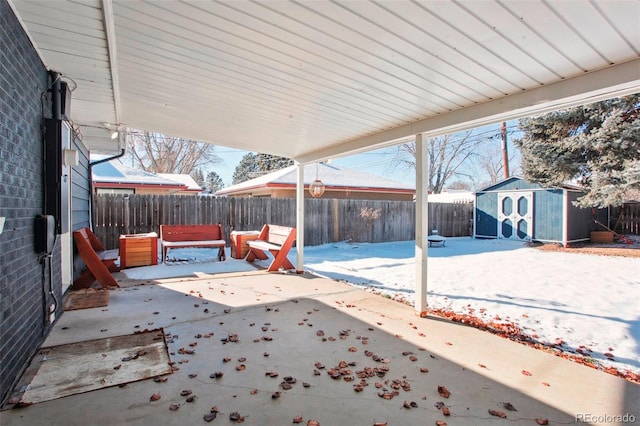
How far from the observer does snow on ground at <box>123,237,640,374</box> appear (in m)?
3.51

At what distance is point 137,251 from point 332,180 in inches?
362

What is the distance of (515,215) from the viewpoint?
12.8m

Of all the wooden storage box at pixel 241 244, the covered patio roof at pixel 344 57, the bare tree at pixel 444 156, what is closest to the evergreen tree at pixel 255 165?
the bare tree at pixel 444 156

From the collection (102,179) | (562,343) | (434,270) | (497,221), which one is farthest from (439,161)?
(562,343)

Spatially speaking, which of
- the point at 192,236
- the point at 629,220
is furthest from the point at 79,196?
the point at 629,220

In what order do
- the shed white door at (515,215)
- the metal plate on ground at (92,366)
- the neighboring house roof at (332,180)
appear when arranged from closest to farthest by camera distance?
1. the metal plate on ground at (92,366)
2. the shed white door at (515,215)
3. the neighboring house roof at (332,180)

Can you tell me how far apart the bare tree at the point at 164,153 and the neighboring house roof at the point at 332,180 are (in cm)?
698

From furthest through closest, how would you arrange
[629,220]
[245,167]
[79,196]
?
[245,167] → [629,220] → [79,196]

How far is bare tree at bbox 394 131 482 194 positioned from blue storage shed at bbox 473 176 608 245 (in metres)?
9.91

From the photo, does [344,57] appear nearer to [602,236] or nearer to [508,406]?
[508,406]

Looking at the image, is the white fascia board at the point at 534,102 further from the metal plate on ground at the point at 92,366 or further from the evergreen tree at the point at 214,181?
the evergreen tree at the point at 214,181

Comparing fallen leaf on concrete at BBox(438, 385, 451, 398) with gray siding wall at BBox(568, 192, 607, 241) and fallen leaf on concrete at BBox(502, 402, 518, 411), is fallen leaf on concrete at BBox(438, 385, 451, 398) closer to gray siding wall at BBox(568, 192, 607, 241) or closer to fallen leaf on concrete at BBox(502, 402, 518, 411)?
fallen leaf on concrete at BBox(502, 402, 518, 411)

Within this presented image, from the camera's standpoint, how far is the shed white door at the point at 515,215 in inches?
486

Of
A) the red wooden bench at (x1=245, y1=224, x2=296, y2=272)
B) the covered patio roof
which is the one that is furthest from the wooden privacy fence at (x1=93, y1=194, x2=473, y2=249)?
the covered patio roof
